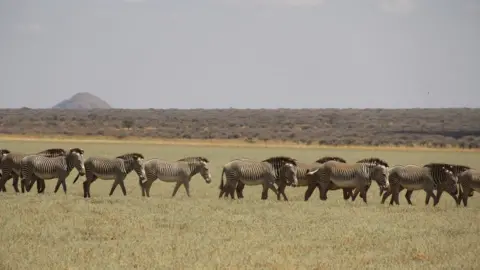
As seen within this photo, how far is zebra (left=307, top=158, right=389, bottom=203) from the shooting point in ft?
70.2

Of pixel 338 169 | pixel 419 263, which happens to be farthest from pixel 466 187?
pixel 419 263

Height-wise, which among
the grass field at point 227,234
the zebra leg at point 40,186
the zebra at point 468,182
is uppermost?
the zebra at point 468,182

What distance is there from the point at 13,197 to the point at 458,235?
39.0ft

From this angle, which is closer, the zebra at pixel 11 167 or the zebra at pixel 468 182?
the zebra at pixel 468 182

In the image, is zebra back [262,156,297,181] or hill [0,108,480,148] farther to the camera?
hill [0,108,480,148]

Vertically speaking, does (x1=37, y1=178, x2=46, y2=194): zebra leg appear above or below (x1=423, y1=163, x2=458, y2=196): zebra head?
below

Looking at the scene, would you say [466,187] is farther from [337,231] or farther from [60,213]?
[60,213]

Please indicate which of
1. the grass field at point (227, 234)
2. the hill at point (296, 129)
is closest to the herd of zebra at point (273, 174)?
the grass field at point (227, 234)

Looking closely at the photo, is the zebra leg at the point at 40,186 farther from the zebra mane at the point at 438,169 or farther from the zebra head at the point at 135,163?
the zebra mane at the point at 438,169

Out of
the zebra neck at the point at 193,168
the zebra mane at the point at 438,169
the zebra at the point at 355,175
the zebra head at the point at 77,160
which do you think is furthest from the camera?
the zebra neck at the point at 193,168

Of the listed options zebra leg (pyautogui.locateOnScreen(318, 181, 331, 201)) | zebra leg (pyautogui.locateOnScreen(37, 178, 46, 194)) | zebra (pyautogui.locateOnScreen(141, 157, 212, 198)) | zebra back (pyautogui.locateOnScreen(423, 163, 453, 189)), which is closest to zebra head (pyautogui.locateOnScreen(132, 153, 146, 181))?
zebra (pyautogui.locateOnScreen(141, 157, 212, 198))

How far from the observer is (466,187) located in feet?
69.6

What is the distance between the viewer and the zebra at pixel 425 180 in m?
21.3

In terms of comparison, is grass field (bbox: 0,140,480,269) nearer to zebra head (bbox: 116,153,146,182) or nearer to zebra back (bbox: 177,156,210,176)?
zebra head (bbox: 116,153,146,182)
